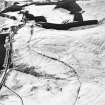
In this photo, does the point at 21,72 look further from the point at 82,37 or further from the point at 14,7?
the point at 14,7

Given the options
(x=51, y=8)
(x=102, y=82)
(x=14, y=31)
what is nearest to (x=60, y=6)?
(x=51, y=8)

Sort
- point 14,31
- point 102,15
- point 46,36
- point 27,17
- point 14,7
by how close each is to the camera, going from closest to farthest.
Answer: point 46,36, point 14,31, point 102,15, point 27,17, point 14,7

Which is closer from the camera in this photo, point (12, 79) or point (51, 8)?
point (12, 79)

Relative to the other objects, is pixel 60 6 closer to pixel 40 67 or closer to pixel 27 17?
pixel 27 17

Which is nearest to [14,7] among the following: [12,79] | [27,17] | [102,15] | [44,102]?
[27,17]

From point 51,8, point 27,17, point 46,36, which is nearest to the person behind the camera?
point 46,36

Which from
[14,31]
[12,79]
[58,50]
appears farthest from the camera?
[14,31]
